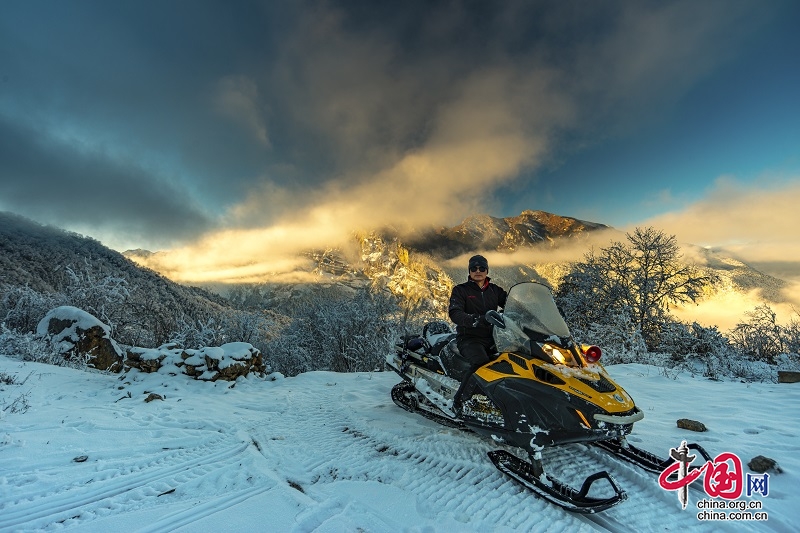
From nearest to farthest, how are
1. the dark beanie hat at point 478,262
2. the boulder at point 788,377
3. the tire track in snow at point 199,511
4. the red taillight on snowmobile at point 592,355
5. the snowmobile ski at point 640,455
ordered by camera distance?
the tire track in snow at point 199,511 → the snowmobile ski at point 640,455 → the red taillight on snowmobile at point 592,355 → the dark beanie hat at point 478,262 → the boulder at point 788,377

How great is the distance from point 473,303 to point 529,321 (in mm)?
1086

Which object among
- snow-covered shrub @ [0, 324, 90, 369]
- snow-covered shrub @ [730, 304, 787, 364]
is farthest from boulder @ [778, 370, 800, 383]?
snow-covered shrub @ [0, 324, 90, 369]

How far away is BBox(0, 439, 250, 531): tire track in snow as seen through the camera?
2.55m

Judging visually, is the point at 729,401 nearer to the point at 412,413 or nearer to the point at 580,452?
the point at 580,452

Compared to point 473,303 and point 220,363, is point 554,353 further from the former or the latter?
point 220,363

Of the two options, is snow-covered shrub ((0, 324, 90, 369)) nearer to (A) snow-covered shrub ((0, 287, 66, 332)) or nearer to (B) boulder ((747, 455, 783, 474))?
(A) snow-covered shrub ((0, 287, 66, 332))

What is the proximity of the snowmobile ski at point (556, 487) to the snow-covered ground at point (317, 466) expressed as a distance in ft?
0.33

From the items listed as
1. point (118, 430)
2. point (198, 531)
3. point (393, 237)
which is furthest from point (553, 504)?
point (393, 237)

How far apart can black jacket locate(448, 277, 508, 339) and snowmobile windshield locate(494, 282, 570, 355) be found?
0.53 meters

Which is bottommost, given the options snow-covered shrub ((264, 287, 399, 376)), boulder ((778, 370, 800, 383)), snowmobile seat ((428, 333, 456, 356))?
snow-covered shrub ((264, 287, 399, 376))

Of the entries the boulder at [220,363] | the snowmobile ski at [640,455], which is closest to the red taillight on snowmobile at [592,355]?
the snowmobile ski at [640,455]

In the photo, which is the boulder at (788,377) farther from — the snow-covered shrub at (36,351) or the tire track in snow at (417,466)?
the snow-covered shrub at (36,351)

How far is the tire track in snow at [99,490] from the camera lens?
8.38 feet

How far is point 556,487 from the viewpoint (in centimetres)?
302
